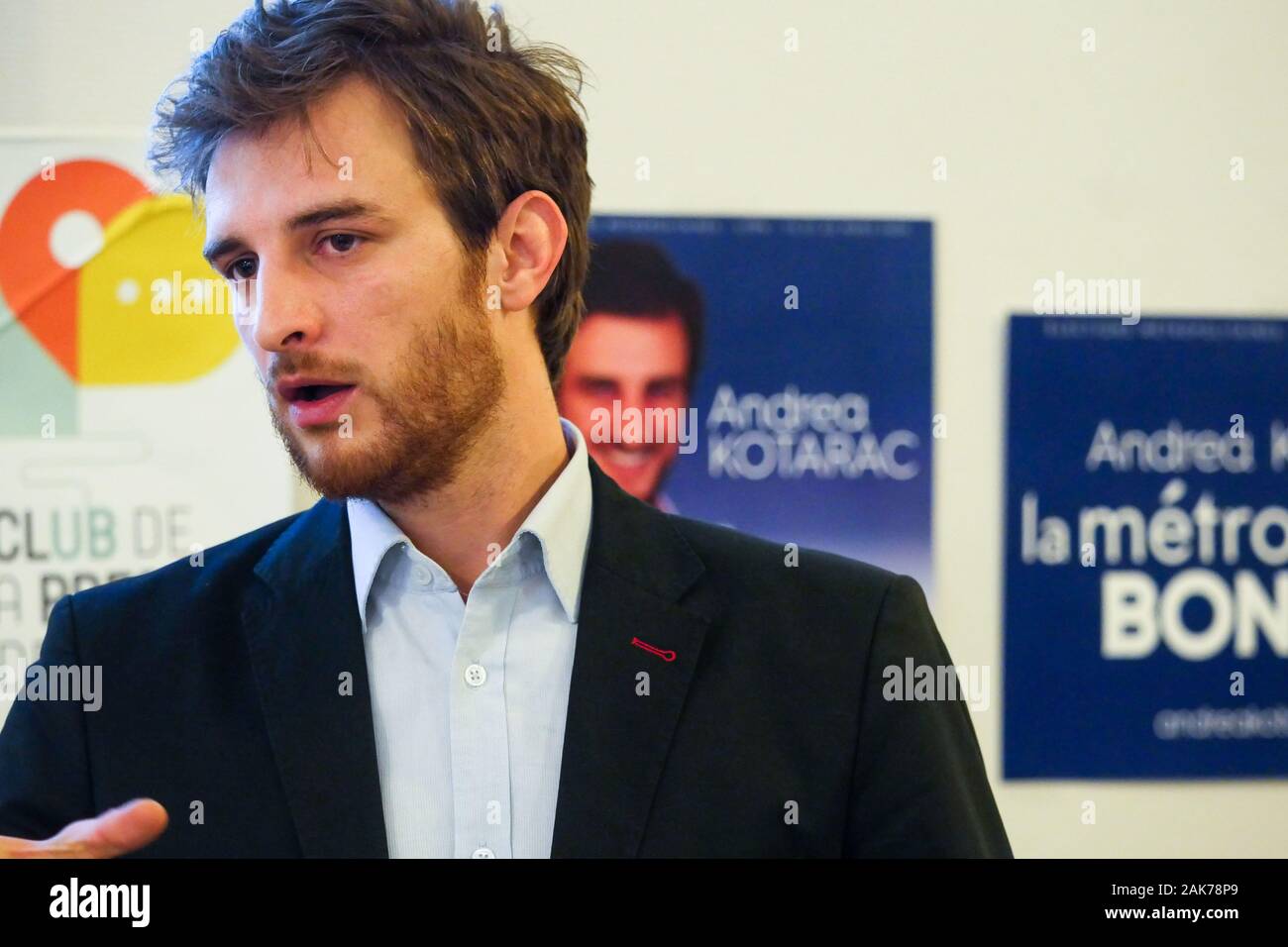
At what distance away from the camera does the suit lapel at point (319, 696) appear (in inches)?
50.2

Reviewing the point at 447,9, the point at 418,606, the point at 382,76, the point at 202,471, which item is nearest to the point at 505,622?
the point at 418,606

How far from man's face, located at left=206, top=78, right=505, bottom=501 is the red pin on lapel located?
0.97ft

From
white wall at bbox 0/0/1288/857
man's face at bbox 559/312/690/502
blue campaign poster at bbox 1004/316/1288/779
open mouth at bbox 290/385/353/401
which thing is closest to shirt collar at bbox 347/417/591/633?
open mouth at bbox 290/385/353/401

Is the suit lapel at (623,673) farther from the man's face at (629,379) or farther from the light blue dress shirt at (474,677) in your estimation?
the man's face at (629,379)

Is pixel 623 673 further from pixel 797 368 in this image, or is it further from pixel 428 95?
pixel 797 368

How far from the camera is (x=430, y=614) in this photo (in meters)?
1.41

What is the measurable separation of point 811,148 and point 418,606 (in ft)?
4.30

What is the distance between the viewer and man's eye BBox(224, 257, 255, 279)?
1444 mm

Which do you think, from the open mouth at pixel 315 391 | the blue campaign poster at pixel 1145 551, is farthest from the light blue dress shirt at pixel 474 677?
the blue campaign poster at pixel 1145 551

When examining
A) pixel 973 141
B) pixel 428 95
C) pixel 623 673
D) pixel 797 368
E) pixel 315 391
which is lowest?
pixel 623 673

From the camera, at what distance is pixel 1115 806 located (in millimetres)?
2381

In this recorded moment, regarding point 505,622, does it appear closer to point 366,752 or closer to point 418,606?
point 418,606

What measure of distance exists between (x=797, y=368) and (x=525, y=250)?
89cm

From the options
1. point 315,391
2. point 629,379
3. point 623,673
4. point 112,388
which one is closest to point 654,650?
point 623,673
